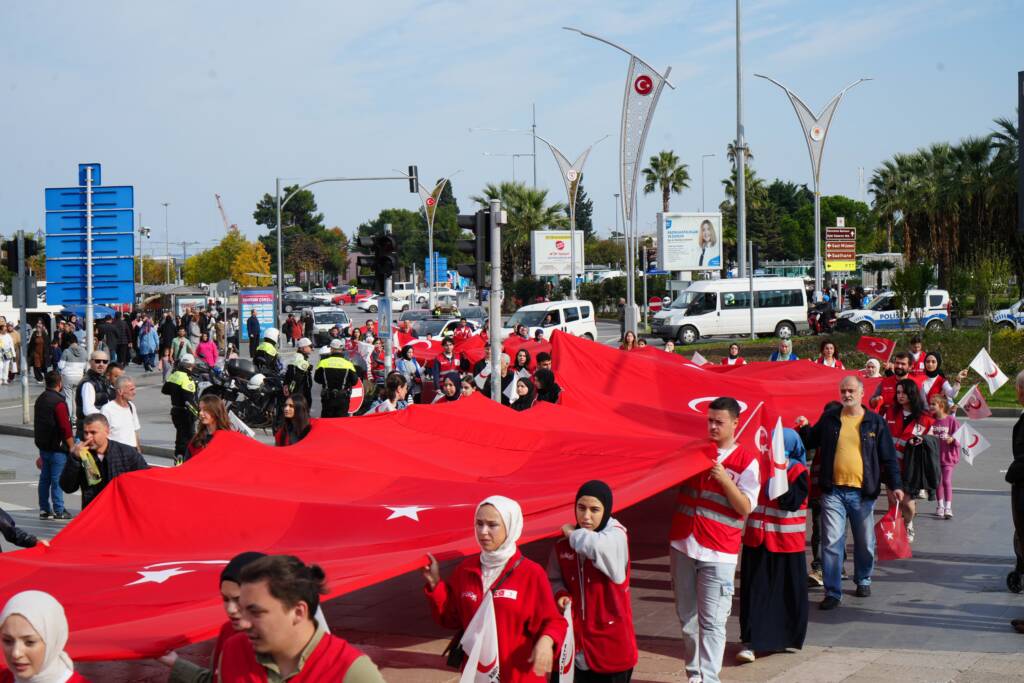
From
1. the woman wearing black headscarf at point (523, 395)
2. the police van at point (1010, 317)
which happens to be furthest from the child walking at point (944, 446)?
the police van at point (1010, 317)

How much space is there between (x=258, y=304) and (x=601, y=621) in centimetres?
3985

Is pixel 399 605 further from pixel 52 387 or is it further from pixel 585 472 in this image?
pixel 52 387

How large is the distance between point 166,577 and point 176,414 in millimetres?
10861

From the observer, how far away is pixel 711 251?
163 feet

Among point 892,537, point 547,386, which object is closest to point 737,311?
point 547,386

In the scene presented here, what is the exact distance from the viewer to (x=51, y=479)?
13930 millimetres

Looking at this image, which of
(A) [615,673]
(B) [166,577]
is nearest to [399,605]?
(B) [166,577]

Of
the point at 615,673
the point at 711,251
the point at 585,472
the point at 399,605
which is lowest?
the point at 399,605

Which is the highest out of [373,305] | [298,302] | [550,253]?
[550,253]

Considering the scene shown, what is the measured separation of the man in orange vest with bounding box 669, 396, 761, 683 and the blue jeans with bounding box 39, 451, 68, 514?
29.4 ft

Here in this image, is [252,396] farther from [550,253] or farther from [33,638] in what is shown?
[550,253]

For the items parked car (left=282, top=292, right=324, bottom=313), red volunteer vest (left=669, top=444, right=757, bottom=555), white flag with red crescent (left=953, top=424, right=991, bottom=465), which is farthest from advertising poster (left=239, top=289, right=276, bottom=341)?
red volunteer vest (left=669, top=444, right=757, bottom=555)

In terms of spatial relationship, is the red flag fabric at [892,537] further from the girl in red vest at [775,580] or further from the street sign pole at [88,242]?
the street sign pole at [88,242]

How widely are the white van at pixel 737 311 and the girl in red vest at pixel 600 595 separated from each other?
1495 inches
